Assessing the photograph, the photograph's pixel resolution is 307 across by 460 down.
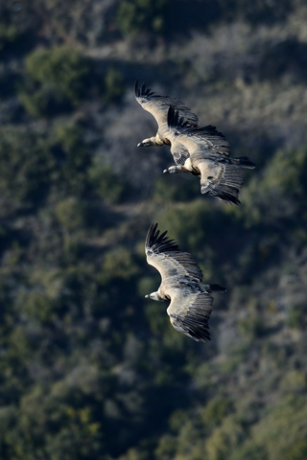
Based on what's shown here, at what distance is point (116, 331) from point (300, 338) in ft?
38.8

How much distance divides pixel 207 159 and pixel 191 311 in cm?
437

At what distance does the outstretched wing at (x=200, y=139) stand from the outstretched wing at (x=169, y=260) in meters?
2.53

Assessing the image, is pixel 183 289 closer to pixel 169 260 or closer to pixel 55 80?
pixel 169 260

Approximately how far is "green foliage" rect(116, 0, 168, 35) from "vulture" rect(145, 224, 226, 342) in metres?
43.3

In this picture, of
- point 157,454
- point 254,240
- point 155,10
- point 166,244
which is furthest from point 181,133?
point 155,10

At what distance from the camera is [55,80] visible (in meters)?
63.6

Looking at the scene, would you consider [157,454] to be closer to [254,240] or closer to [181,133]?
[254,240]

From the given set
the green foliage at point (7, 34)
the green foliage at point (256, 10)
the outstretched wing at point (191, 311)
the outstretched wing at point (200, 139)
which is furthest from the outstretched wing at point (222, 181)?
the green foliage at point (7, 34)

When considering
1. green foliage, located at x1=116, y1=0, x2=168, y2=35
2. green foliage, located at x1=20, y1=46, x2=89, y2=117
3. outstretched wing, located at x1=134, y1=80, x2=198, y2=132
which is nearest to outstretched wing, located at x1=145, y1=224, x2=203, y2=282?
outstretched wing, located at x1=134, y1=80, x2=198, y2=132

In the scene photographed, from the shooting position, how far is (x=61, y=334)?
5506 centimetres

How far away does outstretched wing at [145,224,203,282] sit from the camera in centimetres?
2354

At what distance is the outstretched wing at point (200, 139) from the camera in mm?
23797

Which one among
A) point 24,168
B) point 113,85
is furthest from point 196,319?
point 113,85

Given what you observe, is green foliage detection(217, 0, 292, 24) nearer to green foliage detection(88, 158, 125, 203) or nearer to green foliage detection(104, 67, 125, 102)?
green foliage detection(104, 67, 125, 102)
